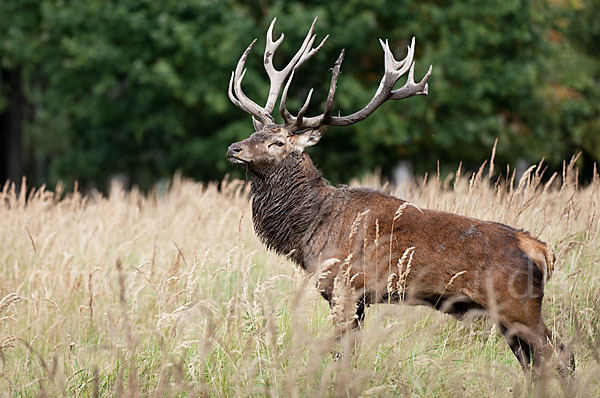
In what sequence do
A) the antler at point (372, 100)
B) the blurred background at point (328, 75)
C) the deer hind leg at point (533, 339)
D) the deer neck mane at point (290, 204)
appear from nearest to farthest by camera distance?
the deer hind leg at point (533, 339), the deer neck mane at point (290, 204), the antler at point (372, 100), the blurred background at point (328, 75)

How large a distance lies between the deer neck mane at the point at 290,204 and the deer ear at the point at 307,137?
0.11 m

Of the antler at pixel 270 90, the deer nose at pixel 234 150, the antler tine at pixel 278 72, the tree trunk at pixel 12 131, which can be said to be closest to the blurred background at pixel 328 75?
the tree trunk at pixel 12 131

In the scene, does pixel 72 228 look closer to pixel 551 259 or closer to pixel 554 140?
pixel 551 259

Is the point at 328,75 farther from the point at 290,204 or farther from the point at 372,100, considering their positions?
the point at 290,204

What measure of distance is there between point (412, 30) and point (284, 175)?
→ 11138mm

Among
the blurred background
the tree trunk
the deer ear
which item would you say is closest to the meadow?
the deer ear

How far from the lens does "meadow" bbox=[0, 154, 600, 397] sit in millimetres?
3547

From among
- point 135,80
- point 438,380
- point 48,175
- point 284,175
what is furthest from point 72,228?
point 48,175

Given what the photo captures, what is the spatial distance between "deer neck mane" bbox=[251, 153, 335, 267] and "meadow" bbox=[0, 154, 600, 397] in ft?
0.55

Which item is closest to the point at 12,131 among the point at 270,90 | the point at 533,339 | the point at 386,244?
the point at 270,90

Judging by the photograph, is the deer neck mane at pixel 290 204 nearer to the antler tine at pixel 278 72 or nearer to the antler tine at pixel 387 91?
the antler tine at pixel 387 91

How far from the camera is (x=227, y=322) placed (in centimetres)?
400

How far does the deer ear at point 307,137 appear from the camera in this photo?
207 inches

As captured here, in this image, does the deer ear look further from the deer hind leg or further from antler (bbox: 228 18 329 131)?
the deer hind leg
